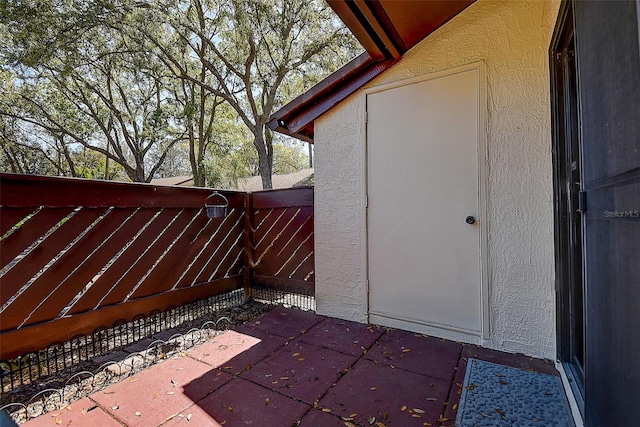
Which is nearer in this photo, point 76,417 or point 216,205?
point 76,417

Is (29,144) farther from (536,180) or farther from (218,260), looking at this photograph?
(536,180)

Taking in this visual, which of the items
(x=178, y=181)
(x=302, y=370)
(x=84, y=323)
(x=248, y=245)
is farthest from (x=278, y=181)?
(x=302, y=370)

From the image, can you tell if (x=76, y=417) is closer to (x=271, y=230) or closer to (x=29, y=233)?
(x=29, y=233)

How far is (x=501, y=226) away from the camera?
2.59 metres

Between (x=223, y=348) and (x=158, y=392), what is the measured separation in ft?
2.32

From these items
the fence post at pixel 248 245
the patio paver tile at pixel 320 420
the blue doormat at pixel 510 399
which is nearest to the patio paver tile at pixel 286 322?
the fence post at pixel 248 245

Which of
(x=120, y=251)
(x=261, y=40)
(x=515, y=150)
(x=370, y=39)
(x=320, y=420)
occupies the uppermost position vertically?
(x=261, y=40)

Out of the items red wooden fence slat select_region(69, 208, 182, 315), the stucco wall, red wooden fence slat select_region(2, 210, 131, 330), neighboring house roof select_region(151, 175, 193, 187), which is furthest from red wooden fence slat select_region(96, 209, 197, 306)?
neighboring house roof select_region(151, 175, 193, 187)

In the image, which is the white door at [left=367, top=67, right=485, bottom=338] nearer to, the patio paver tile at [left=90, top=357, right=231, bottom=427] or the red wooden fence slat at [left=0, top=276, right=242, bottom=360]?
the patio paver tile at [left=90, top=357, right=231, bottom=427]

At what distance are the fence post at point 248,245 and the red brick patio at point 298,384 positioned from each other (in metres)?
1.14

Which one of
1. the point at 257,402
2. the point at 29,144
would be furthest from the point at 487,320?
the point at 29,144

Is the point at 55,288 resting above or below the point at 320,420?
above

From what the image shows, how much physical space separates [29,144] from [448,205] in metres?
21.1

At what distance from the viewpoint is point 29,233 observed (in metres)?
2.25
